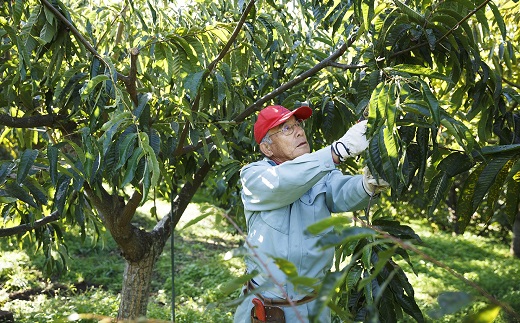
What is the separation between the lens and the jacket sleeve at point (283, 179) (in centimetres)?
173

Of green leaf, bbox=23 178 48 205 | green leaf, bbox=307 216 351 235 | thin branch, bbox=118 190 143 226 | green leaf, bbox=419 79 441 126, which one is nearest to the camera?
green leaf, bbox=307 216 351 235

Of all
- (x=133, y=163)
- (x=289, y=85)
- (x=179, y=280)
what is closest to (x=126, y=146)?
(x=133, y=163)

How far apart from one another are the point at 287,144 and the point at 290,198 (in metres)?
0.27

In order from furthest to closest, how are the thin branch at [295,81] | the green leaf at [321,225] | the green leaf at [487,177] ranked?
the thin branch at [295,81] → the green leaf at [487,177] → the green leaf at [321,225]

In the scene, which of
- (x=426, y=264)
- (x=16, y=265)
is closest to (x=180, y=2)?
(x=16, y=265)

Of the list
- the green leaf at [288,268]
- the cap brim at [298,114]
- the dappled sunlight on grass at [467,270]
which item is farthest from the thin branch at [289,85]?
Result: the dappled sunlight on grass at [467,270]

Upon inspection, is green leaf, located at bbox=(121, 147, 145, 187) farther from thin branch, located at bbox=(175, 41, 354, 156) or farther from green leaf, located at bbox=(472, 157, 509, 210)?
green leaf, located at bbox=(472, 157, 509, 210)

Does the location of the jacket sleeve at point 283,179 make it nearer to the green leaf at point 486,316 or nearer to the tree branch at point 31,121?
the green leaf at point 486,316

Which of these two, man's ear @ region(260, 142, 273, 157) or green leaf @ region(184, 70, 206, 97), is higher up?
green leaf @ region(184, 70, 206, 97)

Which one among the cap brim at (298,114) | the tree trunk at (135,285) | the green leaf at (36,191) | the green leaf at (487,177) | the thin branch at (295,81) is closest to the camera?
the green leaf at (487,177)

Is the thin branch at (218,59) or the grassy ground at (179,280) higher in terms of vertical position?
the thin branch at (218,59)

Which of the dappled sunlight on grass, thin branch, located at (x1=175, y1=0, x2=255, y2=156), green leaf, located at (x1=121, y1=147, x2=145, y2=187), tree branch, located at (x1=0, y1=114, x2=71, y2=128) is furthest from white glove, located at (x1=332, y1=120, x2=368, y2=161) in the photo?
the dappled sunlight on grass

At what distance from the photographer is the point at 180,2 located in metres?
3.99

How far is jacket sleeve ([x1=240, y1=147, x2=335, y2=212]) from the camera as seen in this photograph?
68.1 inches
